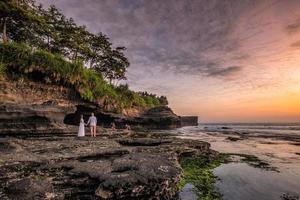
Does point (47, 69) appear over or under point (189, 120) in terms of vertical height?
over

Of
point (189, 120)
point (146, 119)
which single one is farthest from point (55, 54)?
point (189, 120)

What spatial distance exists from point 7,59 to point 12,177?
17826mm

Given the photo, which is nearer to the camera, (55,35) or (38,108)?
(38,108)

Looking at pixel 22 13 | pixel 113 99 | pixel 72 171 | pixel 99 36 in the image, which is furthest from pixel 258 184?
pixel 99 36

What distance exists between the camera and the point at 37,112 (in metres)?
14.8

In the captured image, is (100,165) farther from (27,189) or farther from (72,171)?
(27,189)

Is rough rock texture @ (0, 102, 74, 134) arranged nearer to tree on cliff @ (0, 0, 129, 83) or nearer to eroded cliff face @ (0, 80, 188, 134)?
eroded cliff face @ (0, 80, 188, 134)

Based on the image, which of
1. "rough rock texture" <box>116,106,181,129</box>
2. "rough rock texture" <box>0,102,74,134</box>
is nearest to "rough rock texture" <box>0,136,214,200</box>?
"rough rock texture" <box>0,102,74,134</box>

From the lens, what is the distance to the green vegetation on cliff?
70.3 ft

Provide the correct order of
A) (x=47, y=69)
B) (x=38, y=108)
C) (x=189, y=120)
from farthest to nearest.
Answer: (x=189, y=120) → (x=47, y=69) → (x=38, y=108)

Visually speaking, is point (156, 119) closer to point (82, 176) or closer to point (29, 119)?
point (29, 119)

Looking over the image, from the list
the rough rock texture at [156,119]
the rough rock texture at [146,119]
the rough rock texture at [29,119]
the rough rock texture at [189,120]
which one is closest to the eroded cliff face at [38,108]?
the rough rock texture at [29,119]

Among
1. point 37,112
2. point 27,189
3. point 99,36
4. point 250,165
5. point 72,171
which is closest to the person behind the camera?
point 27,189

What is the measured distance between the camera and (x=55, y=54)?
1086 inches
